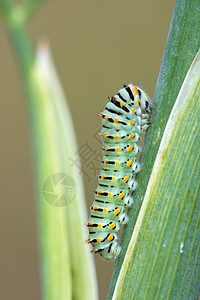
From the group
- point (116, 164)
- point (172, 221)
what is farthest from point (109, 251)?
point (172, 221)

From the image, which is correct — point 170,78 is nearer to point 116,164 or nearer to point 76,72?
point 116,164

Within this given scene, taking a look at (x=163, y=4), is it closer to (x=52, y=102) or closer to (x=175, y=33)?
(x=52, y=102)

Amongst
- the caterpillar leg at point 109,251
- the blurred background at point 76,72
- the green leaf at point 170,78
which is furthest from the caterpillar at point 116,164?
the blurred background at point 76,72

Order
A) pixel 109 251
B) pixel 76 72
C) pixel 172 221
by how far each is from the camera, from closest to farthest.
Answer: pixel 172 221
pixel 109 251
pixel 76 72

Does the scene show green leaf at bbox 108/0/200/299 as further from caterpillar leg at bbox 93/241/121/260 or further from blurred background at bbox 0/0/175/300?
blurred background at bbox 0/0/175/300

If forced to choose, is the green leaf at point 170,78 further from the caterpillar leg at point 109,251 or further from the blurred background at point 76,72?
the blurred background at point 76,72

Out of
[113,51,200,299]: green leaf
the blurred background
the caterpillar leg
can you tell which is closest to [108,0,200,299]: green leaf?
[113,51,200,299]: green leaf

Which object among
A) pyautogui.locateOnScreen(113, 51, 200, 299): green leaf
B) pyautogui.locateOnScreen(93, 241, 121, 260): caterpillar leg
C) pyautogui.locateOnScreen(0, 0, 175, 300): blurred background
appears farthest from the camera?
pyautogui.locateOnScreen(0, 0, 175, 300): blurred background
